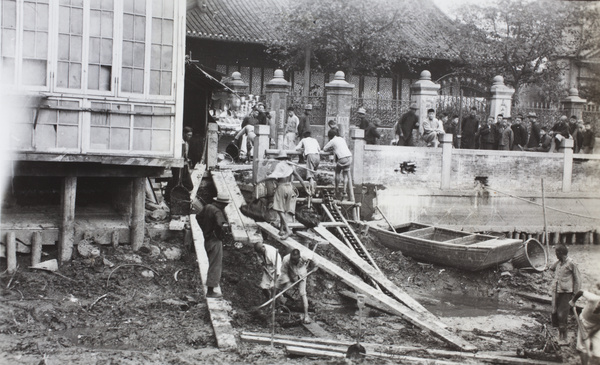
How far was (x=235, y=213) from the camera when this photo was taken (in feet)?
49.6

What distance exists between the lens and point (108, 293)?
12328 mm

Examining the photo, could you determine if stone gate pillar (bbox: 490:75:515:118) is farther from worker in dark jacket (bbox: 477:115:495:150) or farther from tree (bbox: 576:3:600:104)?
tree (bbox: 576:3:600:104)

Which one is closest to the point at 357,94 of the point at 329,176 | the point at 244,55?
the point at 244,55

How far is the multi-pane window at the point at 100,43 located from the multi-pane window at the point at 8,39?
1.27 meters

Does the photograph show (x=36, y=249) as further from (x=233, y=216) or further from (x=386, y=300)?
(x=386, y=300)

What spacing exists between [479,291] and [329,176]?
478 cm

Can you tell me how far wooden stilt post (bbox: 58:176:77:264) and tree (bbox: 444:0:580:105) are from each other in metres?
17.2

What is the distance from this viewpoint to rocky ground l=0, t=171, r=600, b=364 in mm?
9992

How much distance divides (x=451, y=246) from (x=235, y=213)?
5.11 m

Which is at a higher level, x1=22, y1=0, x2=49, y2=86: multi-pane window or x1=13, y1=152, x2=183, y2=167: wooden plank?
→ x1=22, y1=0, x2=49, y2=86: multi-pane window

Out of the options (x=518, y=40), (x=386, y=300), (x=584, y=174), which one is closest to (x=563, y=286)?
(x=386, y=300)

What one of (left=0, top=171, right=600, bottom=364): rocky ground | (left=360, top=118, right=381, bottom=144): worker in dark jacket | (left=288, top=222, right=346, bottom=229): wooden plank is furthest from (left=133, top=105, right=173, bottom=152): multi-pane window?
(left=360, top=118, right=381, bottom=144): worker in dark jacket

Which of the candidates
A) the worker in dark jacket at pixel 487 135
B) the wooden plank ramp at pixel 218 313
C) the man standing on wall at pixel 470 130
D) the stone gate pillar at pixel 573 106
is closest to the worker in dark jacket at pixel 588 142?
the stone gate pillar at pixel 573 106

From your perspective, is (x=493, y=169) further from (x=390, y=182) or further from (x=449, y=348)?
(x=449, y=348)
